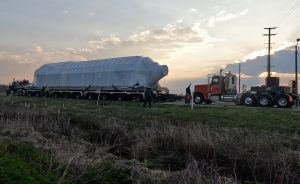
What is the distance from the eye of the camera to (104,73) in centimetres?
4103

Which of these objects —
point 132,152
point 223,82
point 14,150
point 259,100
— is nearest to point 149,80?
point 223,82

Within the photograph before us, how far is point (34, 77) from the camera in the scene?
51.2 m

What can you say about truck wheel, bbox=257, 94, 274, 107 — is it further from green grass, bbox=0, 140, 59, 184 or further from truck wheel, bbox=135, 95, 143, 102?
green grass, bbox=0, 140, 59, 184

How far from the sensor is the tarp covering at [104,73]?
125 ft

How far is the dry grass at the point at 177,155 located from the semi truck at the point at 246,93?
64.9 feet

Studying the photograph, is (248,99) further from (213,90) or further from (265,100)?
(213,90)

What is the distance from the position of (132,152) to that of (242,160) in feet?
9.81

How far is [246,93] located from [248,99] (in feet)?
2.01

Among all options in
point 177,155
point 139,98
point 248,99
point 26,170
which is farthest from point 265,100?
point 26,170

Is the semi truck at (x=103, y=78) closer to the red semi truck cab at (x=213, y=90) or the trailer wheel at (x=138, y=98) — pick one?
the trailer wheel at (x=138, y=98)

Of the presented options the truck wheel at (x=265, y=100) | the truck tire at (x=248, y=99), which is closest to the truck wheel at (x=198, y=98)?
the truck tire at (x=248, y=99)

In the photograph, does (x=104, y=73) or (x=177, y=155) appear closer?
(x=177, y=155)

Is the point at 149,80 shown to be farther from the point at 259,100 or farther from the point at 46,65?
the point at 46,65

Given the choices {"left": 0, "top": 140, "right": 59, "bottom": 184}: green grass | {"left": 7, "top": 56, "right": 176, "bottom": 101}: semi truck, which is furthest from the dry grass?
{"left": 7, "top": 56, "right": 176, "bottom": 101}: semi truck
